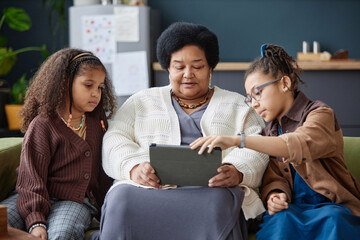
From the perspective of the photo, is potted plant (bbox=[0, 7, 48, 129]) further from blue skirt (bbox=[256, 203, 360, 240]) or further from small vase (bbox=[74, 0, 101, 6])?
blue skirt (bbox=[256, 203, 360, 240])

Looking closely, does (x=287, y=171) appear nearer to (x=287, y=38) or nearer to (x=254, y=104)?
(x=254, y=104)

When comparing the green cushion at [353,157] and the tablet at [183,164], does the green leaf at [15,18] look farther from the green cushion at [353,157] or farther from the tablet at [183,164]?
the green cushion at [353,157]

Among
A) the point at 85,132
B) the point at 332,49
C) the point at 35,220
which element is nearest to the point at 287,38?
the point at 332,49

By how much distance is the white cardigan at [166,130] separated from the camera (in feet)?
6.04

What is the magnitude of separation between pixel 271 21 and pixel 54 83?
2.90 meters

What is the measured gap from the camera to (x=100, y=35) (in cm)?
386

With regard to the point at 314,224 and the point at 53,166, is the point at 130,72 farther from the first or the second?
the point at 314,224

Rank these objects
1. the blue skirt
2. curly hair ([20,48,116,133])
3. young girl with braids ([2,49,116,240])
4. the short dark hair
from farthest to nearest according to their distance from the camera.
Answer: the short dark hair < curly hair ([20,48,116,133]) < young girl with braids ([2,49,116,240]) < the blue skirt

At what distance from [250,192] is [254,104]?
1.10ft

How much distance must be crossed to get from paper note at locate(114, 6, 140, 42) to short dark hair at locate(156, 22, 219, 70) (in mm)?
1792

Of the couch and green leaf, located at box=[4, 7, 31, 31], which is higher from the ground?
green leaf, located at box=[4, 7, 31, 31]

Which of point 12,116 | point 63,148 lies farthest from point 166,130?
point 12,116

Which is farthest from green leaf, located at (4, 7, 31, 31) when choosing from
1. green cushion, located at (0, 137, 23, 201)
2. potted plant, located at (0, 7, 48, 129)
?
green cushion, located at (0, 137, 23, 201)

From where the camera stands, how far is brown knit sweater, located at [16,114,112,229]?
68.7 inches
